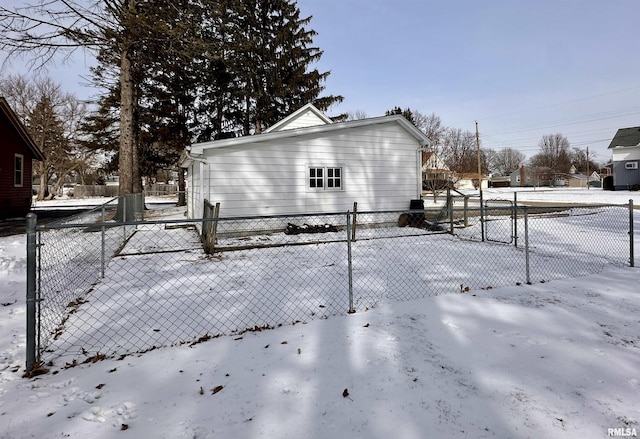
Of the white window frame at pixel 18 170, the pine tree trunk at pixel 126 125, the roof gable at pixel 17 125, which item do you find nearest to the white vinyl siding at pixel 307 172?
the pine tree trunk at pixel 126 125

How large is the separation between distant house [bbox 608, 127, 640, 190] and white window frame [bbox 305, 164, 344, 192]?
3990cm

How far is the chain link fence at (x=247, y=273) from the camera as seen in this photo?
3.58 meters

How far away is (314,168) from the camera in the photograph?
10852mm

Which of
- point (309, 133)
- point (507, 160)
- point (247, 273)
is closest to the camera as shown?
point (247, 273)

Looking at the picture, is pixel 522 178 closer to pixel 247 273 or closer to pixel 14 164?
pixel 247 273

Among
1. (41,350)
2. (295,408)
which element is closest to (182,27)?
(41,350)

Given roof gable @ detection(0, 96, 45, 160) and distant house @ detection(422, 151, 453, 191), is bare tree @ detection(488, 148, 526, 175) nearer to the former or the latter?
distant house @ detection(422, 151, 453, 191)

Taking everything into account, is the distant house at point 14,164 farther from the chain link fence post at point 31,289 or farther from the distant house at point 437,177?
the distant house at point 437,177

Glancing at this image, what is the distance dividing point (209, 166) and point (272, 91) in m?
15.8

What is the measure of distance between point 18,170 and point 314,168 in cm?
1614

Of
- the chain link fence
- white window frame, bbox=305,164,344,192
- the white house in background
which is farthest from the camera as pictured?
white window frame, bbox=305,164,344,192

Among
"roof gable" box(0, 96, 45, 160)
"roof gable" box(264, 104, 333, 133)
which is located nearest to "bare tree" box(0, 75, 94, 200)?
"roof gable" box(0, 96, 45, 160)

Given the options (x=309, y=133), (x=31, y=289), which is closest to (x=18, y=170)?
(x=309, y=133)

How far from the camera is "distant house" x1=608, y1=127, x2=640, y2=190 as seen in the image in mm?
35688
